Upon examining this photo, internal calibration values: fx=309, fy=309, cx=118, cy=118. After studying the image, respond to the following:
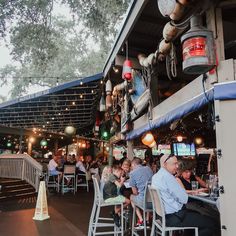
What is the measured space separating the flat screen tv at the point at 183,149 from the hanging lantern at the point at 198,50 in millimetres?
7642

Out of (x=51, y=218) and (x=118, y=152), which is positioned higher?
(x=118, y=152)

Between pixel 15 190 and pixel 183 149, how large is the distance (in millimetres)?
6233

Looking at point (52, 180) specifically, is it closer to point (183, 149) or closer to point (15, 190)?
point (15, 190)

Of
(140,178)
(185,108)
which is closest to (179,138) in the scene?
(140,178)

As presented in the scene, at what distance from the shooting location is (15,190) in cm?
1097

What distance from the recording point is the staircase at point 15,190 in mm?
10353

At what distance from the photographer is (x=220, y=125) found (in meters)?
3.76

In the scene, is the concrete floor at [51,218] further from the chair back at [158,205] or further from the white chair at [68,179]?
the chair back at [158,205]

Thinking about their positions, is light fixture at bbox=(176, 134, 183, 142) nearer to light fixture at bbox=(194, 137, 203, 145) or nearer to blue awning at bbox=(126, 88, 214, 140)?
light fixture at bbox=(194, 137, 203, 145)

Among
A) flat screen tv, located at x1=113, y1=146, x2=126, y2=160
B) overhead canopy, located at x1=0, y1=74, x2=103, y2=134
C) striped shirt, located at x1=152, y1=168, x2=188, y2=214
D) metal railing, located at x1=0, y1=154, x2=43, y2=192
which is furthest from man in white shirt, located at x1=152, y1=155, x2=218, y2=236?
flat screen tv, located at x1=113, y1=146, x2=126, y2=160

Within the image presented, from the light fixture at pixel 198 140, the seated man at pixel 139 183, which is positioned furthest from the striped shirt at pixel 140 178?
the light fixture at pixel 198 140

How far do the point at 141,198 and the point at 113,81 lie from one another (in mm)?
5677

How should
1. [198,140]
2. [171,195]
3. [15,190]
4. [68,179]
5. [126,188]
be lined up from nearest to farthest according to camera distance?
[171,195]
[126,188]
[15,190]
[198,140]
[68,179]

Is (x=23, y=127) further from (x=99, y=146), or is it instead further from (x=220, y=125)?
(x=220, y=125)
